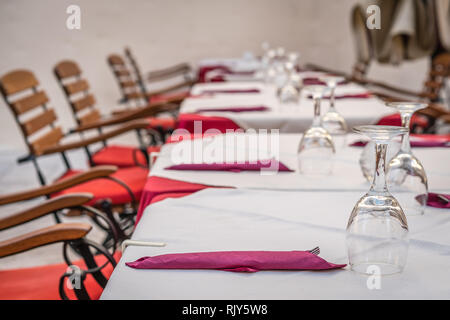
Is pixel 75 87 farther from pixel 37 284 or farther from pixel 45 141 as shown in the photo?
A: pixel 37 284

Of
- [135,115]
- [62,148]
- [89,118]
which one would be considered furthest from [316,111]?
[89,118]

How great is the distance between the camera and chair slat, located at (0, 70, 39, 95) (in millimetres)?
2232

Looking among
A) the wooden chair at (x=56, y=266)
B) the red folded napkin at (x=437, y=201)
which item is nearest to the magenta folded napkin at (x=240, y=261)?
the wooden chair at (x=56, y=266)

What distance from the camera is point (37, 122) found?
2.44 meters

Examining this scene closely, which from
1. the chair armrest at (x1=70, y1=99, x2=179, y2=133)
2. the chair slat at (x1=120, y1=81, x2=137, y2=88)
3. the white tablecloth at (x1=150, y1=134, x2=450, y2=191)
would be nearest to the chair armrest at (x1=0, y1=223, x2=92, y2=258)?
the white tablecloth at (x1=150, y1=134, x2=450, y2=191)

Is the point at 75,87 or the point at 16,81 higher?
the point at 16,81

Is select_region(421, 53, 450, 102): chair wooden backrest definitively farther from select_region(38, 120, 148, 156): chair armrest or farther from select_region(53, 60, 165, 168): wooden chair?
select_region(38, 120, 148, 156): chair armrest

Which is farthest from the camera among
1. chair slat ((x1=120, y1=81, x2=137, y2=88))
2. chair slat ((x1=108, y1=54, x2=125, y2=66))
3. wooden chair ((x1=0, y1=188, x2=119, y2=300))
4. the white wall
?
the white wall

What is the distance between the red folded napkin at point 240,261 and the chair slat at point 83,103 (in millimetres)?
2354

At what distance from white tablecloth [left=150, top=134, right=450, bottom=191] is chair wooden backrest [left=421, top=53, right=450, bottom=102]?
2177 millimetres

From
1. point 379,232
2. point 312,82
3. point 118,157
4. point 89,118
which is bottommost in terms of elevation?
point 118,157

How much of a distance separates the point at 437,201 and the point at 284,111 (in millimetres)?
1389

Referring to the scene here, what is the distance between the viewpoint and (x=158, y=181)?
1.35 meters
